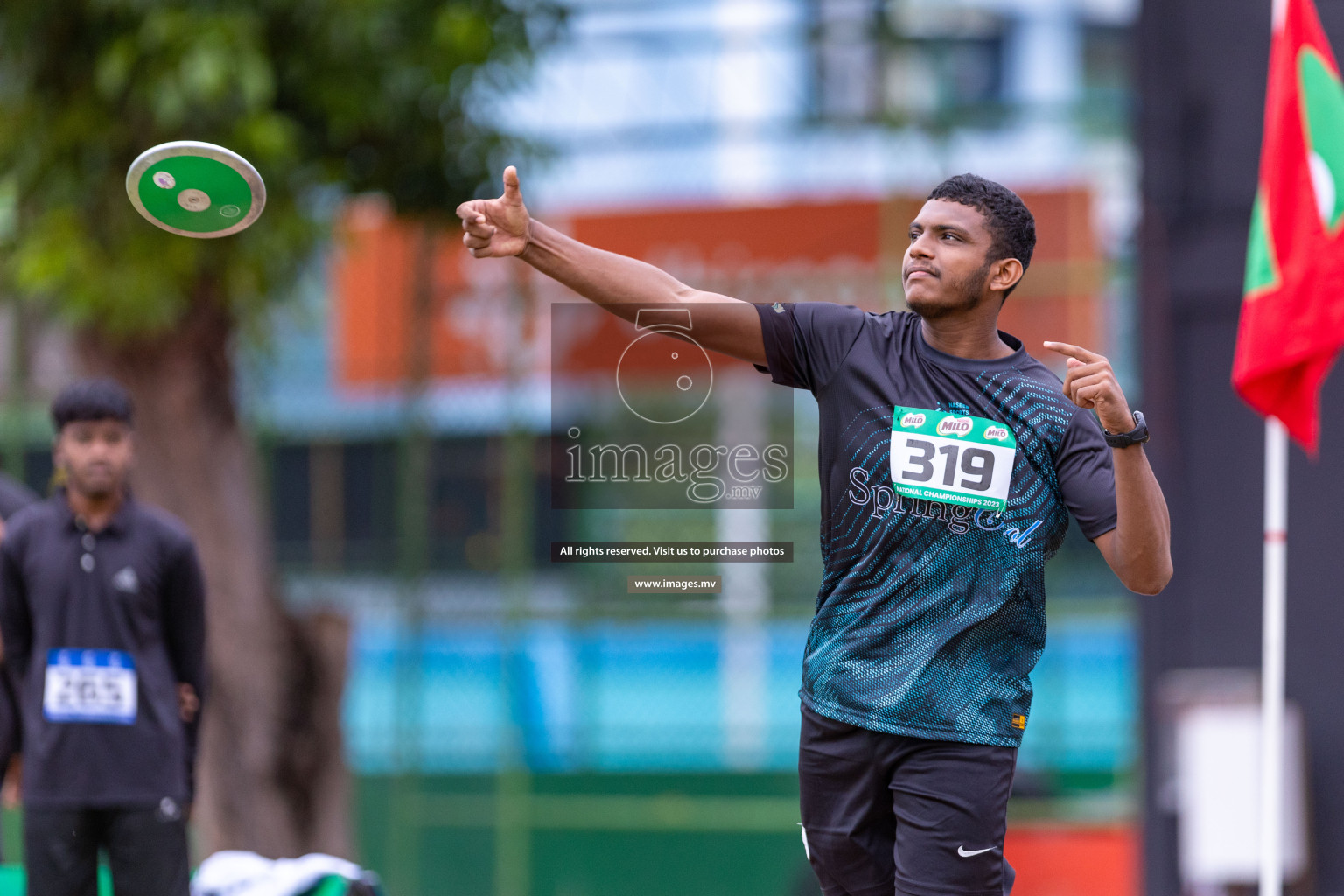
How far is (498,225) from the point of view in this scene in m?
3.00

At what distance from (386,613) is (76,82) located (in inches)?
153

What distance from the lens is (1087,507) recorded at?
2994 mm

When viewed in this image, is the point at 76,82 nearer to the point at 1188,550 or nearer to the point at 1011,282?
the point at 1011,282

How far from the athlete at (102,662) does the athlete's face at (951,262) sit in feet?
8.73

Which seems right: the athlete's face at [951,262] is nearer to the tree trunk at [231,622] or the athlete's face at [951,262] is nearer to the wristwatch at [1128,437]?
the wristwatch at [1128,437]

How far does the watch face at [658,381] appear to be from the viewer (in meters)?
5.72

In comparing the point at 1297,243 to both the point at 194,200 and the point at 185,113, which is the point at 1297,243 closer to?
the point at 194,200

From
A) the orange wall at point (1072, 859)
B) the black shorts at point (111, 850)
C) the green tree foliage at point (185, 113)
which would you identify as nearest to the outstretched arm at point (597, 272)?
the black shorts at point (111, 850)

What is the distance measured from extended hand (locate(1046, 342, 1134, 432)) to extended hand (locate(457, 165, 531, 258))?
108cm

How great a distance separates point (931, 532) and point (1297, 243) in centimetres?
267

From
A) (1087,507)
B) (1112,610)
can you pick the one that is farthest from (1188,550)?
(1087,507)

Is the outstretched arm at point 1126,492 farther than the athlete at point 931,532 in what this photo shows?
No

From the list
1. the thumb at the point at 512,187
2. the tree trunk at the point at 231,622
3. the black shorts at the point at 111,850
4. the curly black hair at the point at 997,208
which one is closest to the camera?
the thumb at the point at 512,187
